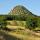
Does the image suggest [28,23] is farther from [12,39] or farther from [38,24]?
[12,39]

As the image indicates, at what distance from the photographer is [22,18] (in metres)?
55.3

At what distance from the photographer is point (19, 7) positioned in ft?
334

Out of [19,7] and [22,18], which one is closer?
[22,18]

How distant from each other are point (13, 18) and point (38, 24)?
13937mm

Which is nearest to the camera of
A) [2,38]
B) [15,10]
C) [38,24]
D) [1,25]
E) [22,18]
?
[2,38]

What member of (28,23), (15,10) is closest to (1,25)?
(28,23)

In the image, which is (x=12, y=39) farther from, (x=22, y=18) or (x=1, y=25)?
(x=22, y=18)

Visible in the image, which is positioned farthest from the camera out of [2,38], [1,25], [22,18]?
[22,18]

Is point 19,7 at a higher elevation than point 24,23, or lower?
higher

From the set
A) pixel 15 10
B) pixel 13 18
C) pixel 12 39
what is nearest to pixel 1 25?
pixel 13 18

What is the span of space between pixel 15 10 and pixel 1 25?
58.3 metres

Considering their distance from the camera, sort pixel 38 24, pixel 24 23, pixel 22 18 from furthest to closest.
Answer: pixel 22 18
pixel 24 23
pixel 38 24

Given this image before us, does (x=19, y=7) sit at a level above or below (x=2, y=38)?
above

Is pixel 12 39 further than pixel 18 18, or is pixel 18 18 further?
pixel 18 18
